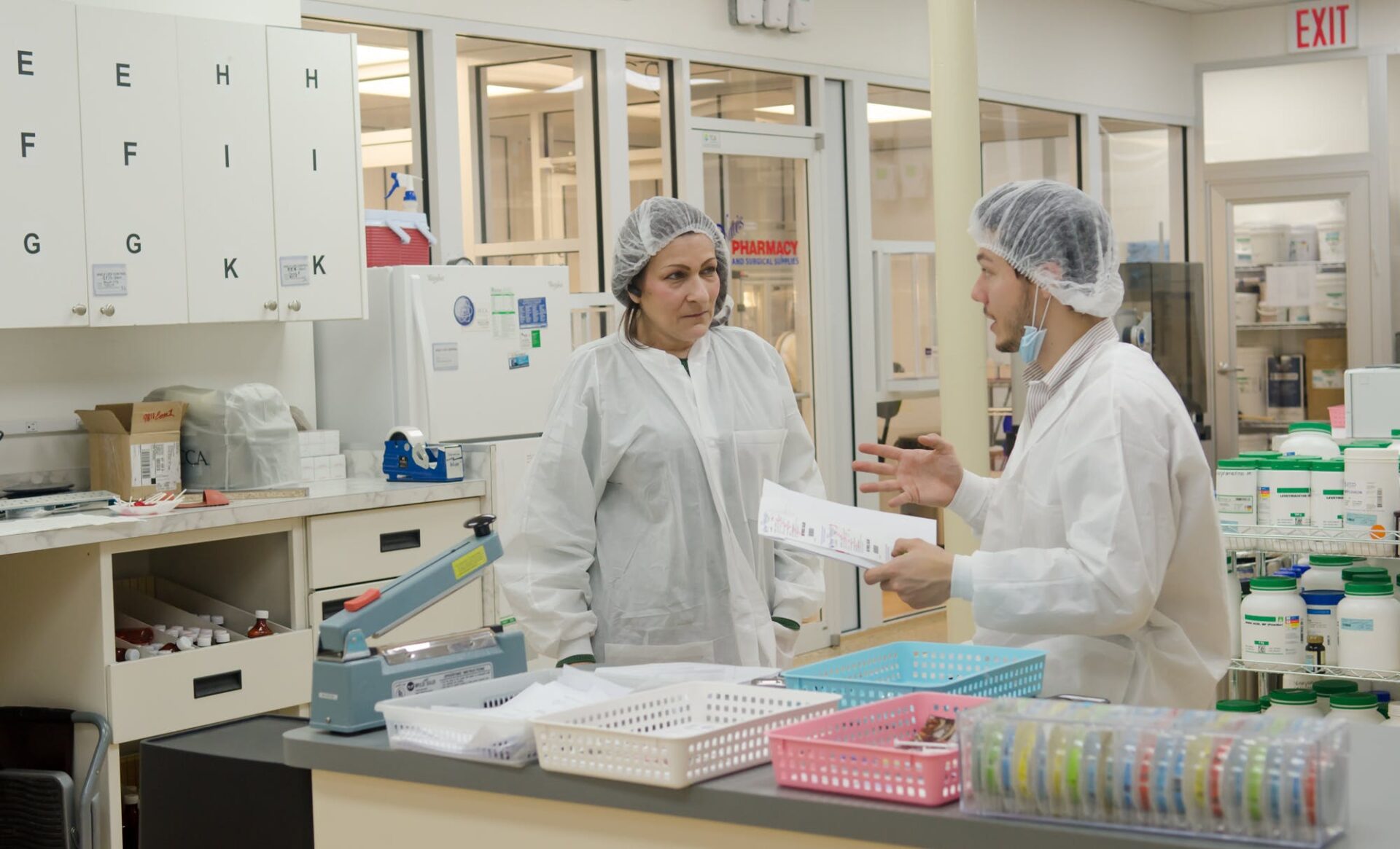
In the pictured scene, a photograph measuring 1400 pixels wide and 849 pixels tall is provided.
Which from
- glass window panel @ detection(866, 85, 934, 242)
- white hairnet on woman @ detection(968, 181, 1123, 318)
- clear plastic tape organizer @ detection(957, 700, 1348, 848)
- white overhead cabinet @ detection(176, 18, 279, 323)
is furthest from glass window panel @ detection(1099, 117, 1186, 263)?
clear plastic tape organizer @ detection(957, 700, 1348, 848)

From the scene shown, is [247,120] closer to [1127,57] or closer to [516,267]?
[516,267]

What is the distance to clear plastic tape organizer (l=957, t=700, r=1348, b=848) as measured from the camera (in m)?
1.38

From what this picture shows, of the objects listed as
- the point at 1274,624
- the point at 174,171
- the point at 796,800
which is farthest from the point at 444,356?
the point at 796,800

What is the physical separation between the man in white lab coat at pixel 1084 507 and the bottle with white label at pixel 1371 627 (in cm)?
148

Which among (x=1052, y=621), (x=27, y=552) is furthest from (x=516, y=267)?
(x=1052, y=621)

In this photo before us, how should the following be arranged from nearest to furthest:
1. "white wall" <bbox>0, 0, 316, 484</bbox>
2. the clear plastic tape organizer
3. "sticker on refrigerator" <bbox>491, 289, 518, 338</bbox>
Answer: the clear plastic tape organizer < "white wall" <bbox>0, 0, 316, 484</bbox> < "sticker on refrigerator" <bbox>491, 289, 518, 338</bbox>

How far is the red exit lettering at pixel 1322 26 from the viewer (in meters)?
8.47

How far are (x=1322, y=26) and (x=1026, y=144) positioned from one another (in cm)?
199

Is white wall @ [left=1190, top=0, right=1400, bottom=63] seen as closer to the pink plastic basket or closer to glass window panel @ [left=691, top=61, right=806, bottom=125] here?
glass window panel @ [left=691, top=61, right=806, bottom=125]

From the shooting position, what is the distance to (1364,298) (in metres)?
8.61

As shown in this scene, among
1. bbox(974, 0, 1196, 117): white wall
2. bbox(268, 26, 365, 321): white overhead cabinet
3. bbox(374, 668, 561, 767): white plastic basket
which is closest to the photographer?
bbox(374, 668, 561, 767): white plastic basket

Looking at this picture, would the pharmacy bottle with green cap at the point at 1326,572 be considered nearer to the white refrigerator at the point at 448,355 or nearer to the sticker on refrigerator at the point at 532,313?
the white refrigerator at the point at 448,355

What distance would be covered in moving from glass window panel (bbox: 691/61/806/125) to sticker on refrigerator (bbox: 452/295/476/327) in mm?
1836

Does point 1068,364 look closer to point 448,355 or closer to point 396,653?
point 396,653
